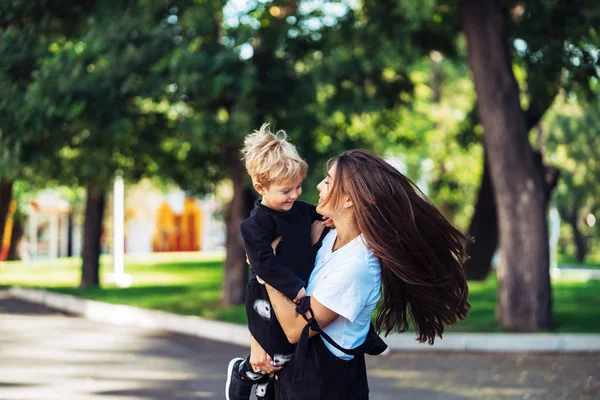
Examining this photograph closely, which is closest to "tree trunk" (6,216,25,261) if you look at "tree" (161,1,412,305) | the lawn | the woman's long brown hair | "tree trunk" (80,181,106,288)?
the lawn

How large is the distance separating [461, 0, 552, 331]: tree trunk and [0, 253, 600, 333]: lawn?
1.61 ft

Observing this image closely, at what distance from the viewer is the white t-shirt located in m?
3.34

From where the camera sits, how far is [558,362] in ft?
39.0

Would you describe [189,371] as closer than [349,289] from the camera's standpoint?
No

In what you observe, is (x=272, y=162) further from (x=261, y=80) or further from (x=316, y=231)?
(x=261, y=80)

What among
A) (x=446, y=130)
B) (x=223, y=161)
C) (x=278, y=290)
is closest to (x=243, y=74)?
(x=223, y=161)

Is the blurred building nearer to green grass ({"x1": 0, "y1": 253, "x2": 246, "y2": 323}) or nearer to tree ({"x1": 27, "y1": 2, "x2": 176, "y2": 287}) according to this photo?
green grass ({"x1": 0, "y1": 253, "x2": 246, "y2": 323})

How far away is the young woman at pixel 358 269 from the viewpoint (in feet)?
11.1

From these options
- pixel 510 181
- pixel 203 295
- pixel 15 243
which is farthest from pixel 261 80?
pixel 15 243

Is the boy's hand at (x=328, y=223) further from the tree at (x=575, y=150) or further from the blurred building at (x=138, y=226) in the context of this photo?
the blurred building at (x=138, y=226)

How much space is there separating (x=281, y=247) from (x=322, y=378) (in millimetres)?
482

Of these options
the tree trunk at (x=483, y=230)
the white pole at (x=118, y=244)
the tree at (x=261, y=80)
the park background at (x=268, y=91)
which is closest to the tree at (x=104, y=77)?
the park background at (x=268, y=91)

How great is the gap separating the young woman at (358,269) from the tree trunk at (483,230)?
19845mm

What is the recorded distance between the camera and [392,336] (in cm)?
1340
